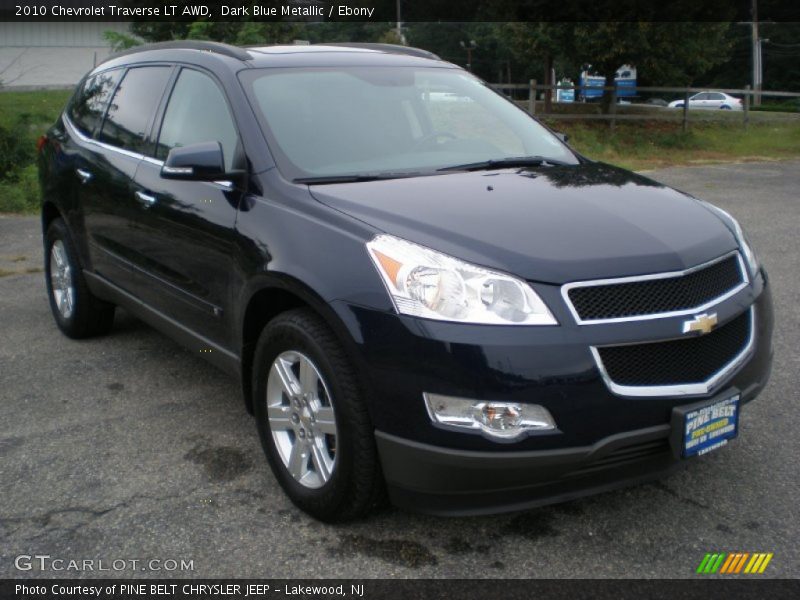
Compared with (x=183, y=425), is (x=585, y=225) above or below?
above

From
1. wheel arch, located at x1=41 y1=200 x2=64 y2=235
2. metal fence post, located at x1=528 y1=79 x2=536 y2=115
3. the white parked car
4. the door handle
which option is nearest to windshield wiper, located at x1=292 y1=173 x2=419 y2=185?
the door handle

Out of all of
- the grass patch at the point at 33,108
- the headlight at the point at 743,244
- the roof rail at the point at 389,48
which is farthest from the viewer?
the grass patch at the point at 33,108

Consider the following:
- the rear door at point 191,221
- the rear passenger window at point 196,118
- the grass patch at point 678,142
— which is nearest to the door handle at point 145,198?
the rear door at point 191,221

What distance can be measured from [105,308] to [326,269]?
3023mm

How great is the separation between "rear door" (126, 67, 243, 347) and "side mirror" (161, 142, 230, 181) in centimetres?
10

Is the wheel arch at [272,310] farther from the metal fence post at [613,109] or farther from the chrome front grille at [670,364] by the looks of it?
the metal fence post at [613,109]

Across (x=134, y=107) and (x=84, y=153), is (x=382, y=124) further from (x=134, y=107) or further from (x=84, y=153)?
(x=84, y=153)

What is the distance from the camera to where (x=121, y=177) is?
15.8 feet

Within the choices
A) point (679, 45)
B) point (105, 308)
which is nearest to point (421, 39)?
point (679, 45)

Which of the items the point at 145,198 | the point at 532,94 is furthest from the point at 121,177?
the point at 532,94

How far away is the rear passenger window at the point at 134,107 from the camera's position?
4754 millimetres

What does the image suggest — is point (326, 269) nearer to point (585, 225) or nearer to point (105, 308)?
point (585, 225)

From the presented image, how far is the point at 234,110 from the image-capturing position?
400 centimetres

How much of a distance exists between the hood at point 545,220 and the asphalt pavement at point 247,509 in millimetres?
989
